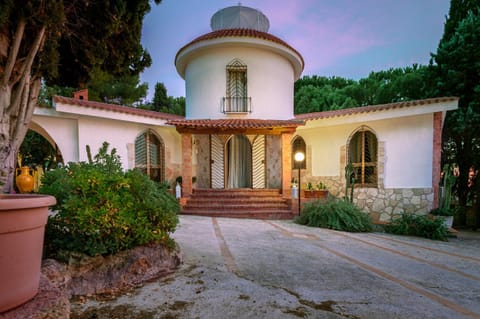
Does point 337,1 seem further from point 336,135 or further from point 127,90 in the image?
point 127,90

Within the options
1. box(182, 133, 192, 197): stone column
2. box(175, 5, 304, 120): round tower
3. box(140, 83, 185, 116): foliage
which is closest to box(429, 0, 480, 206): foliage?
box(175, 5, 304, 120): round tower

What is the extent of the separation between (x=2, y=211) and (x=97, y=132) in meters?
8.07

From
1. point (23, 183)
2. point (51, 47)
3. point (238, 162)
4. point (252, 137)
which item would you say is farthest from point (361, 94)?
point (23, 183)

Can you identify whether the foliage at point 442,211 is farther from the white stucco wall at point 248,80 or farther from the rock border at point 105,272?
the rock border at point 105,272

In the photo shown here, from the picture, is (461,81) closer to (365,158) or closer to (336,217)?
(365,158)

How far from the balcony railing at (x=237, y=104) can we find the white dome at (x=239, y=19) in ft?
13.7

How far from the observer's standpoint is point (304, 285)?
2.50 m

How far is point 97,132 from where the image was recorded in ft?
26.9

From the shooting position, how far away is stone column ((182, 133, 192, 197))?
26.9 ft

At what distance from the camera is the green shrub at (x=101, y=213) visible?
Answer: 7.27ft

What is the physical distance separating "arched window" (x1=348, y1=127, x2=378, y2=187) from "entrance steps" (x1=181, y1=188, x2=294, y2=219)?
3.44 m

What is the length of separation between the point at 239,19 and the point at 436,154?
1032 centimetres

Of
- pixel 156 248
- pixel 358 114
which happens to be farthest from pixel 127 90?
pixel 156 248

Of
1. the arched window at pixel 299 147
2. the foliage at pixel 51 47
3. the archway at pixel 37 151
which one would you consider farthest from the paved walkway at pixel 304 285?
the archway at pixel 37 151
